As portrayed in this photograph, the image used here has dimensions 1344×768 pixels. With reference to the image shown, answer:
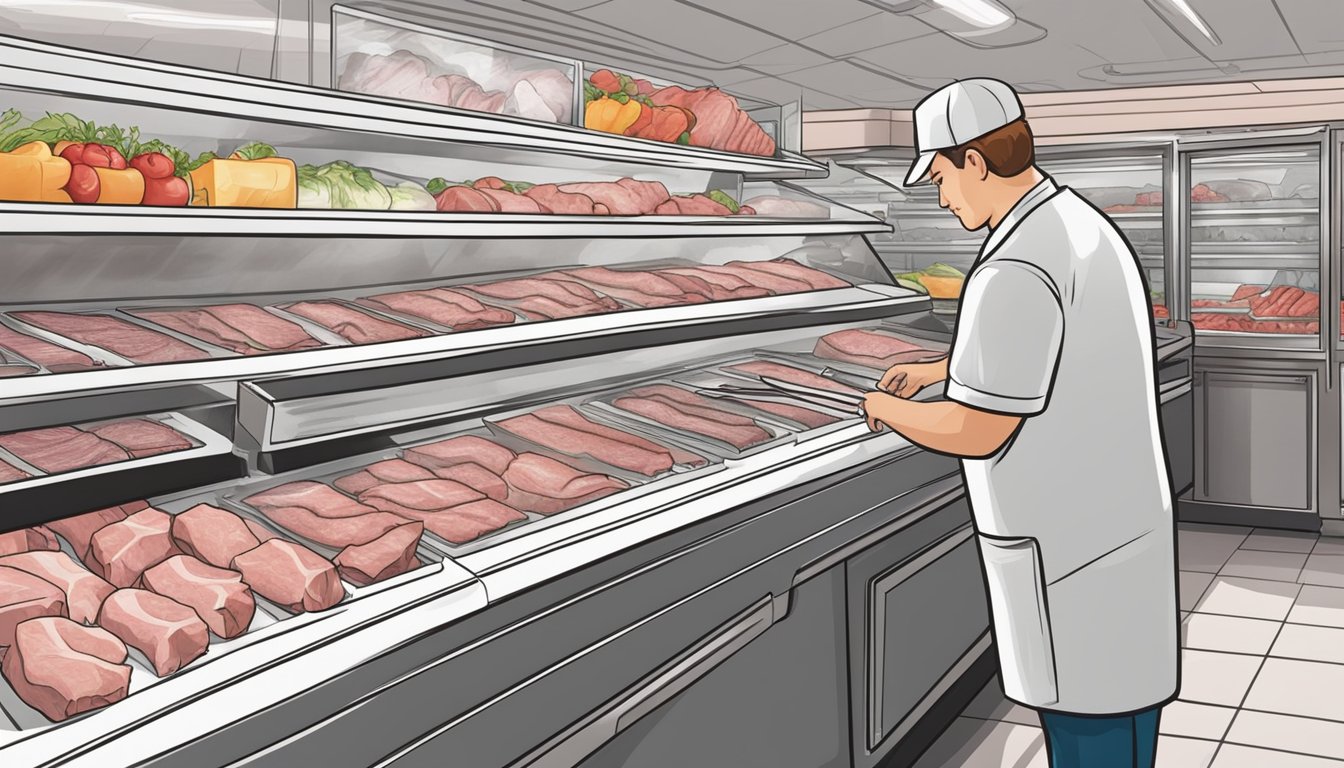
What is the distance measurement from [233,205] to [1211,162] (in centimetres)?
519

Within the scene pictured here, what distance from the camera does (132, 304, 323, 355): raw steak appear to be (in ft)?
6.15

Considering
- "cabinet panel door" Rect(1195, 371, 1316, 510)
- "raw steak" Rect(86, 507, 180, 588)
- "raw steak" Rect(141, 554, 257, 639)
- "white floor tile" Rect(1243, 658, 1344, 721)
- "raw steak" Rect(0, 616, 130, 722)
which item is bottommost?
"white floor tile" Rect(1243, 658, 1344, 721)

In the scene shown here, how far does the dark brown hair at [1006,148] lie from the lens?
76.0 inches

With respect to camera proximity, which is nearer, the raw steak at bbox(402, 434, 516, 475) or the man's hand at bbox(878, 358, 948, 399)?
the raw steak at bbox(402, 434, 516, 475)

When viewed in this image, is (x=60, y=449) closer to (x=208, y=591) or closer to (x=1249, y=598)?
(x=208, y=591)

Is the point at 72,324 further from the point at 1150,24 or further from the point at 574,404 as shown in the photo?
the point at 1150,24

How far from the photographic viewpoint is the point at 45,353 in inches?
65.2

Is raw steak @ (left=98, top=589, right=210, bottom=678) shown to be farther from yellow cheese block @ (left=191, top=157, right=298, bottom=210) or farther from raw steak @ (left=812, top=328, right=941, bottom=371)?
raw steak @ (left=812, top=328, right=941, bottom=371)

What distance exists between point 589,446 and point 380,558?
0.72 metres

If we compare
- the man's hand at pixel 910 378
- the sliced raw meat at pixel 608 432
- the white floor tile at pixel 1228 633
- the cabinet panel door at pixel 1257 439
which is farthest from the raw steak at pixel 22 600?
the cabinet panel door at pixel 1257 439

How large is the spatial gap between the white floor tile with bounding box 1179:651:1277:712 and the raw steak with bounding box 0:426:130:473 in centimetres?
308

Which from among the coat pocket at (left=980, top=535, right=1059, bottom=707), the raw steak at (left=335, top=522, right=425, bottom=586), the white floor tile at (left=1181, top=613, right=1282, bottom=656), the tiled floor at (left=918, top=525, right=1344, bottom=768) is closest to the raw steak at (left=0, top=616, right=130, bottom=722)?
the raw steak at (left=335, top=522, right=425, bottom=586)

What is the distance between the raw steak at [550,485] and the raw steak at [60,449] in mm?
680

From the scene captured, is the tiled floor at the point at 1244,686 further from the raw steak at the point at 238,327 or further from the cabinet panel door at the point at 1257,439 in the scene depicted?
the raw steak at the point at 238,327
